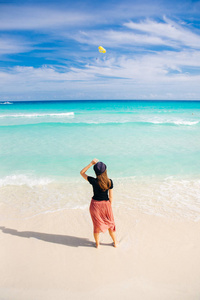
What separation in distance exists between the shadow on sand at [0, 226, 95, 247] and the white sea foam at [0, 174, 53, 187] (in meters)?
2.84

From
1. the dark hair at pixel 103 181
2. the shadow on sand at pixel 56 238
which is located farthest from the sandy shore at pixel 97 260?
the dark hair at pixel 103 181

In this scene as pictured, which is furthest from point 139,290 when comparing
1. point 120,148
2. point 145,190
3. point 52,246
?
point 120,148

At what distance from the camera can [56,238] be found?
449 cm

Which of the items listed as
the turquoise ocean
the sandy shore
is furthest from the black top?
the turquoise ocean

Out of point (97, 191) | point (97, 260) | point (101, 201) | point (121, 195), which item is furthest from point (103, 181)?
point (121, 195)

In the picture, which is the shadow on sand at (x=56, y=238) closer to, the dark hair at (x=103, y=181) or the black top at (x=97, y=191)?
the black top at (x=97, y=191)

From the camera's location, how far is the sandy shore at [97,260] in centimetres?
320

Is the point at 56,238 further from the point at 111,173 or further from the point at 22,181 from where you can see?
the point at 111,173

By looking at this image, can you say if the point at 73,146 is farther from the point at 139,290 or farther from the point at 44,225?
the point at 139,290

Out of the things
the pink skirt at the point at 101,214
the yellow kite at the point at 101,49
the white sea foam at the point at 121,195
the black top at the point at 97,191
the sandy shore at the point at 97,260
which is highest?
the yellow kite at the point at 101,49

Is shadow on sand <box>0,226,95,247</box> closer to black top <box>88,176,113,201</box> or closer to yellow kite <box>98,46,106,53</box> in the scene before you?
black top <box>88,176,113,201</box>

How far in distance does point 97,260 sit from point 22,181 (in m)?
4.95

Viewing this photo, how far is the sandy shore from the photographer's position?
3.20 meters

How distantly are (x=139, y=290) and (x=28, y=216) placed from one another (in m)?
3.30
